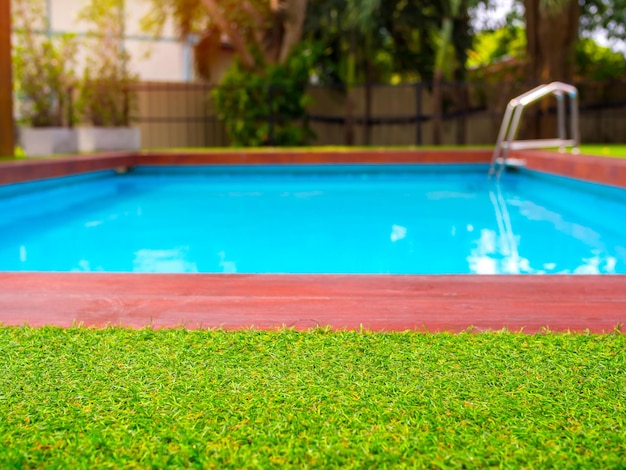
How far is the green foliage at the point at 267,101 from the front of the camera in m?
12.8

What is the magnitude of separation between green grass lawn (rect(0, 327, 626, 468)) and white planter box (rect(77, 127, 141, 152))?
9.48 m

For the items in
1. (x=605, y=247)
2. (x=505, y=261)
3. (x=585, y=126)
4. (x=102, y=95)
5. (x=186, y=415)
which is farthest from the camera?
(x=585, y=126)

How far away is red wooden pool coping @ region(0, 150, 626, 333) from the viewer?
6.32ft

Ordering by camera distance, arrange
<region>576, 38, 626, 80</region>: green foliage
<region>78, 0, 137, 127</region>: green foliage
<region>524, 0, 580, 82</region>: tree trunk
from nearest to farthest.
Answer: <region>78, 0, 137, 127</region>: green foliage
<region>524, 0, 580, 82</region>: tree trunk
<region>576, 38, 626, 80</region>: green foliage

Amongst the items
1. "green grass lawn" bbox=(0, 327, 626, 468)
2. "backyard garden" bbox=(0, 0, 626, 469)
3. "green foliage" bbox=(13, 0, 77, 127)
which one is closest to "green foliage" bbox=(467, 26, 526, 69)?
"green foliage" bbox=(13, 0, 77, 127)

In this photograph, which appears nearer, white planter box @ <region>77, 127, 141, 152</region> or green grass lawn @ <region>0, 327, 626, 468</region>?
green grass lawn @ <region>0, 327, 626, 468</region>

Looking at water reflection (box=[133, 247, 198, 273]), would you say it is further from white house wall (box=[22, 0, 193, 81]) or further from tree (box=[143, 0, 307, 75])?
white house wall (box=[22, 0, 193, 81])

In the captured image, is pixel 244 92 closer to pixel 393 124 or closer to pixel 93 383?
pixel 393 124

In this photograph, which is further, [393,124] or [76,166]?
[393,124]

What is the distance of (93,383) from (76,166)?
6666mm

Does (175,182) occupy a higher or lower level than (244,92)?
lower

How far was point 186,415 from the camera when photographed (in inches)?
53.2

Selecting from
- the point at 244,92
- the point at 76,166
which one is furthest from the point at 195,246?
the point at 244,92

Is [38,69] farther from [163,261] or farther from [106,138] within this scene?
[163,261]
